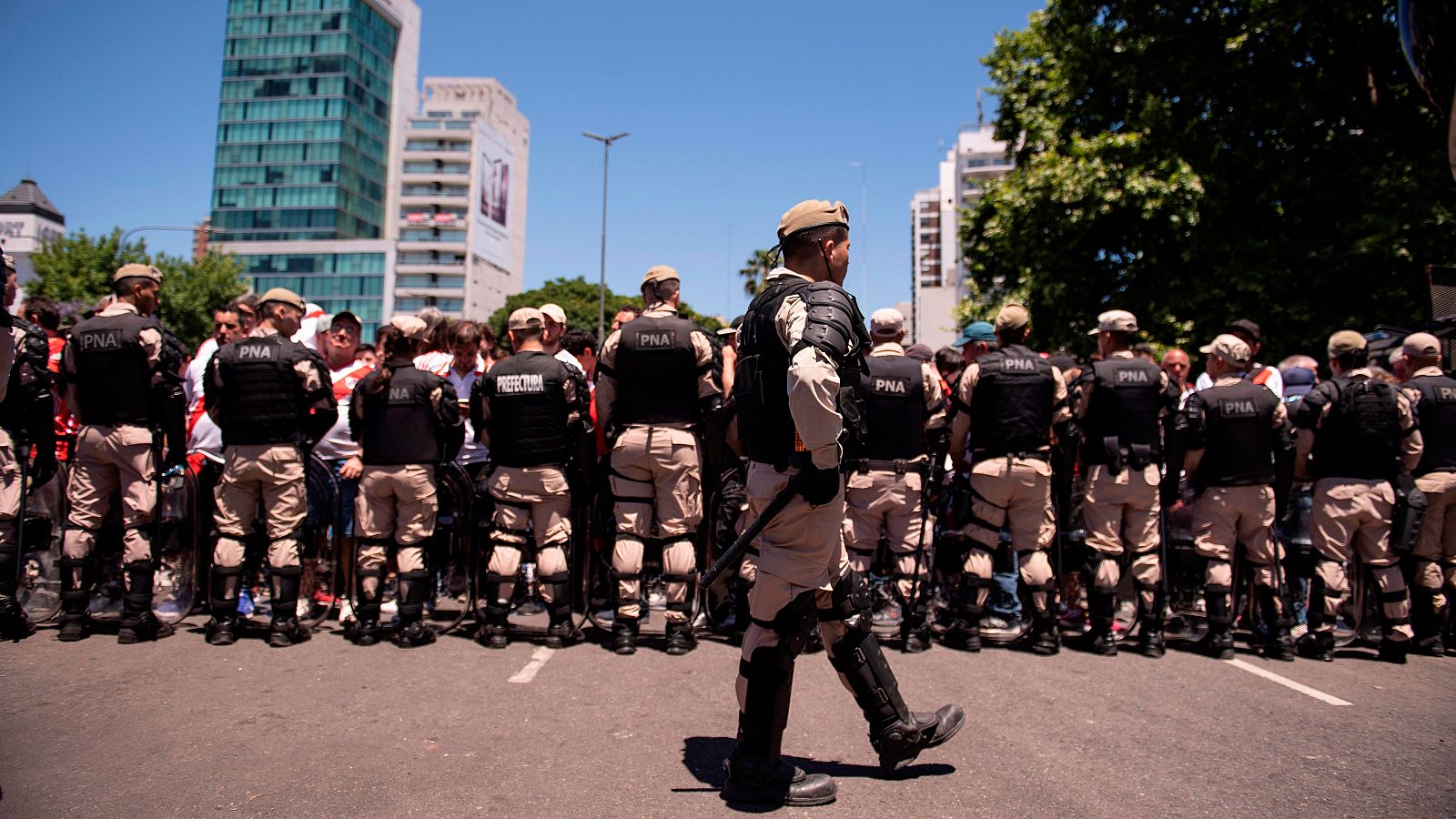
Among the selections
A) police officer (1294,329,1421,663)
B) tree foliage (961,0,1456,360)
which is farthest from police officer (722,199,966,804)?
tree foliage (961,0,1456,360)

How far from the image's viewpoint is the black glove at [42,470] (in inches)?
233

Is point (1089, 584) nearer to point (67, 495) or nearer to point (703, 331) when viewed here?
point (703, 331)

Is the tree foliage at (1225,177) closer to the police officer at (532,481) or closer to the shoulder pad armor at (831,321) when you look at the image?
the police officer at (532,481)

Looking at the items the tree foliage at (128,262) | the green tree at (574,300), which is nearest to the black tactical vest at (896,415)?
the tree foliage at (128,262)

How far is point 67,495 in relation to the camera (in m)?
5.78

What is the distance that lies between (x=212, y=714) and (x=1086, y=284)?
53.2 ft

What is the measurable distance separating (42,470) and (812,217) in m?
5.40

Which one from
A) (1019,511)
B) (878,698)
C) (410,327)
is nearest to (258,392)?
(410,327)

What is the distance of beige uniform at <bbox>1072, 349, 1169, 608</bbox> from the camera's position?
19.9 feet

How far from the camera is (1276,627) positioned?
6.11 metres

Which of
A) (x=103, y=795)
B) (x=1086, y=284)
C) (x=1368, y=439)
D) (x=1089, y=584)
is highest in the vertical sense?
(x=1086, y=284)

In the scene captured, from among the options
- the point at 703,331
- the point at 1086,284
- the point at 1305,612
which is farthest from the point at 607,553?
the point at 1086,284

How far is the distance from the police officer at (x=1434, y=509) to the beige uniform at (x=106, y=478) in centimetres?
844

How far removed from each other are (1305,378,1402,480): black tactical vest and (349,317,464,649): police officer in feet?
19.7
